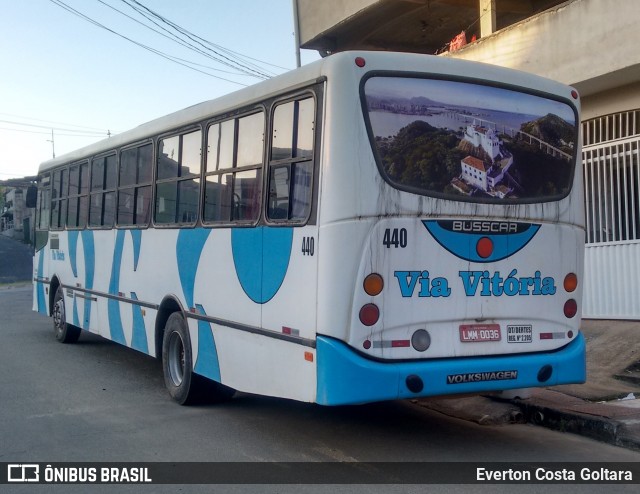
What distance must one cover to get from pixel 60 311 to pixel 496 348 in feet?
30.3

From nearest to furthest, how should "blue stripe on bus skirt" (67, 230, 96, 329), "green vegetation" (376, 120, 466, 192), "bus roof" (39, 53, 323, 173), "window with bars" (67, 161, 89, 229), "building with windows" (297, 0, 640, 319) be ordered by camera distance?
"green vegetation" (376, 120, 466, 192)
"bus roof" (39, 53, 323, 173)
"building with windows" (297, 0, 640, 319)
"blue stripe on bus skirt" (67, 230, 96, 329)
"window with bars" (67, 161, 89, 229)

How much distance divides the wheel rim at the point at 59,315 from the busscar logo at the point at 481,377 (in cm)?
886

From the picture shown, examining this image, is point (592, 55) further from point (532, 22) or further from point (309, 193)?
point (309, 193)

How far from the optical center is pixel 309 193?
20.5ft

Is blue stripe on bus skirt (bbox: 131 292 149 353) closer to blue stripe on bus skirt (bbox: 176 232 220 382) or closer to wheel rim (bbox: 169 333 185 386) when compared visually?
wheel rim (bbox: 169 333 185 386)

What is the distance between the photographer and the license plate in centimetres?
633

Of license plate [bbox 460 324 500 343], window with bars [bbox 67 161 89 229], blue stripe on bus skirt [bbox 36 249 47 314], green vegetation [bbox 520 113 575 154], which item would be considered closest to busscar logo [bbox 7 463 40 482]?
license plate [bbox 460 324 500 343]

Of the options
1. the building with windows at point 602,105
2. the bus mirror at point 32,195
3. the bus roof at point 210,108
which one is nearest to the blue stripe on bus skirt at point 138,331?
the bus roof at point 210,108

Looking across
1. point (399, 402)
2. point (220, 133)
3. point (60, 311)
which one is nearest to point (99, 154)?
point (60, 311)

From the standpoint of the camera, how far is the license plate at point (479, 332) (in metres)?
6.33

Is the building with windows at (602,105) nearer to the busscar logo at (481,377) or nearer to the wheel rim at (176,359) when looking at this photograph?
the busscar logo at (481,377)

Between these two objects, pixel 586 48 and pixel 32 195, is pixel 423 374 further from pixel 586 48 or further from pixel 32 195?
pixel 32 195

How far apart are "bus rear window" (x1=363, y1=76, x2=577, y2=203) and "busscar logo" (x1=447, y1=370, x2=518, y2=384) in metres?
1.43

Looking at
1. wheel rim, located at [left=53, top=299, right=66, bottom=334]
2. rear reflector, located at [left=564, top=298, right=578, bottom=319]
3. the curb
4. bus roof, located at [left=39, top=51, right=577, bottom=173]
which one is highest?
bus roof, located at [left=39, top=51, right=577, bottom=173]
